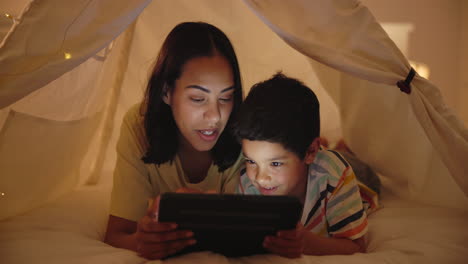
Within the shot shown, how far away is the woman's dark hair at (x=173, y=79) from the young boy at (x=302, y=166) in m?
0.17

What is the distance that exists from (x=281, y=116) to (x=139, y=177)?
1.54ft

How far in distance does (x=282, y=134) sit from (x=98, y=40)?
1.66ft

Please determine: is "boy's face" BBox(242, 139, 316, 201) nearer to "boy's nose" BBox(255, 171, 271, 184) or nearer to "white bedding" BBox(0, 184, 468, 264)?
"boy's nose" BBox(255, 171, 271, 184)

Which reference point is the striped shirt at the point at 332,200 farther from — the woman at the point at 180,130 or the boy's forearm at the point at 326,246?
the woman at the point at 180,130

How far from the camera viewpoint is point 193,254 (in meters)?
0.90

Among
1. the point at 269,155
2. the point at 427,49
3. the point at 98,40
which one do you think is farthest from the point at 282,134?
the point at 427,49

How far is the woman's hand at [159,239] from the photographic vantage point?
846 mm

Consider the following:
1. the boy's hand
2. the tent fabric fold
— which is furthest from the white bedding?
the tent fabric fold

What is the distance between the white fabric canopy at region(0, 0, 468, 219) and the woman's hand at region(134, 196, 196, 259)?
396 mm

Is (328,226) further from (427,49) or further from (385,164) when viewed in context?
(427,49)

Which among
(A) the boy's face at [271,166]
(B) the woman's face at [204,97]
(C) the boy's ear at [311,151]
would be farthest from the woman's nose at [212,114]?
(C) the boy's ear at [311,151]

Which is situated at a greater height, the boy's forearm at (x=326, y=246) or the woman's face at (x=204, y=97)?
the woman's face at (x=204, y=97)

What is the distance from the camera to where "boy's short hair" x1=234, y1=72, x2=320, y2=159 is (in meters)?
1.03

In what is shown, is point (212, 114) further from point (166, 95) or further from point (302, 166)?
point (302, 166)
